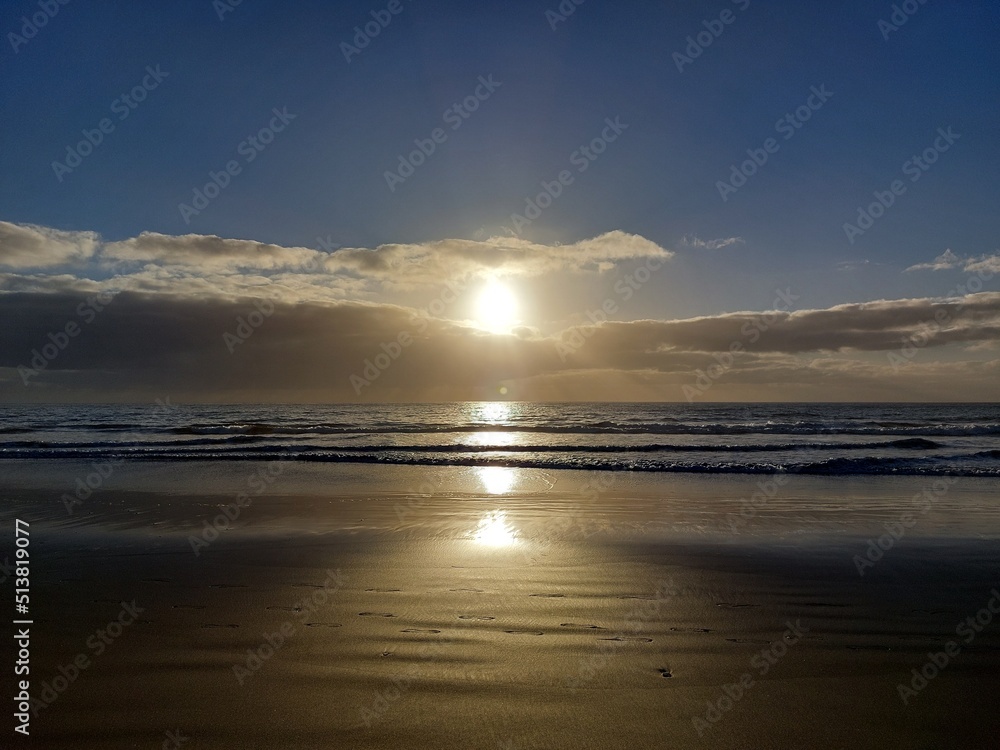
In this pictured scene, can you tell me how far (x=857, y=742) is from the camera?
3607mm

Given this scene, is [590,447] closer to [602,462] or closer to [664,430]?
[602,462]

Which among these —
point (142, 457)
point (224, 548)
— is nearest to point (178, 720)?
point (224, 548)

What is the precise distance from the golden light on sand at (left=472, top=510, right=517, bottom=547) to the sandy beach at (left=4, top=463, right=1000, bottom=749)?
7 cm

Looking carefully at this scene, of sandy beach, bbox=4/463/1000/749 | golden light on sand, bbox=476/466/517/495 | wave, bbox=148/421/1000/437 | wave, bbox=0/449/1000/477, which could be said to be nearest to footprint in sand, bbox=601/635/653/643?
sandy beach, bbox=4/463/1000/749

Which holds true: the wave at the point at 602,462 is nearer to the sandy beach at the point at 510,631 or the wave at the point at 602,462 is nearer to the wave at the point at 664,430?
the sandy beach at the point at 510,631

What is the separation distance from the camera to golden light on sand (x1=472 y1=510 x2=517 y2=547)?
9.10m

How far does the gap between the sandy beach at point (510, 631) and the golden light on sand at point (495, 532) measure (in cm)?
7

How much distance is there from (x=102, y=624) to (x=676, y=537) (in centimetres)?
777

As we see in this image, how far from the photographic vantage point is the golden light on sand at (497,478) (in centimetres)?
1546

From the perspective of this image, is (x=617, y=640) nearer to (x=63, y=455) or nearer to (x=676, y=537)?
(x=676, y=537)

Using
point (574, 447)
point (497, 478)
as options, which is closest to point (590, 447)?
point (574, 447)

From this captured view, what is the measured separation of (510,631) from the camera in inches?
209

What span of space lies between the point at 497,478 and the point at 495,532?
27.4ft

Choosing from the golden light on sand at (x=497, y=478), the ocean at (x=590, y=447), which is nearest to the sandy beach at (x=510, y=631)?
the golden light on sand at (x=497, y=478)
